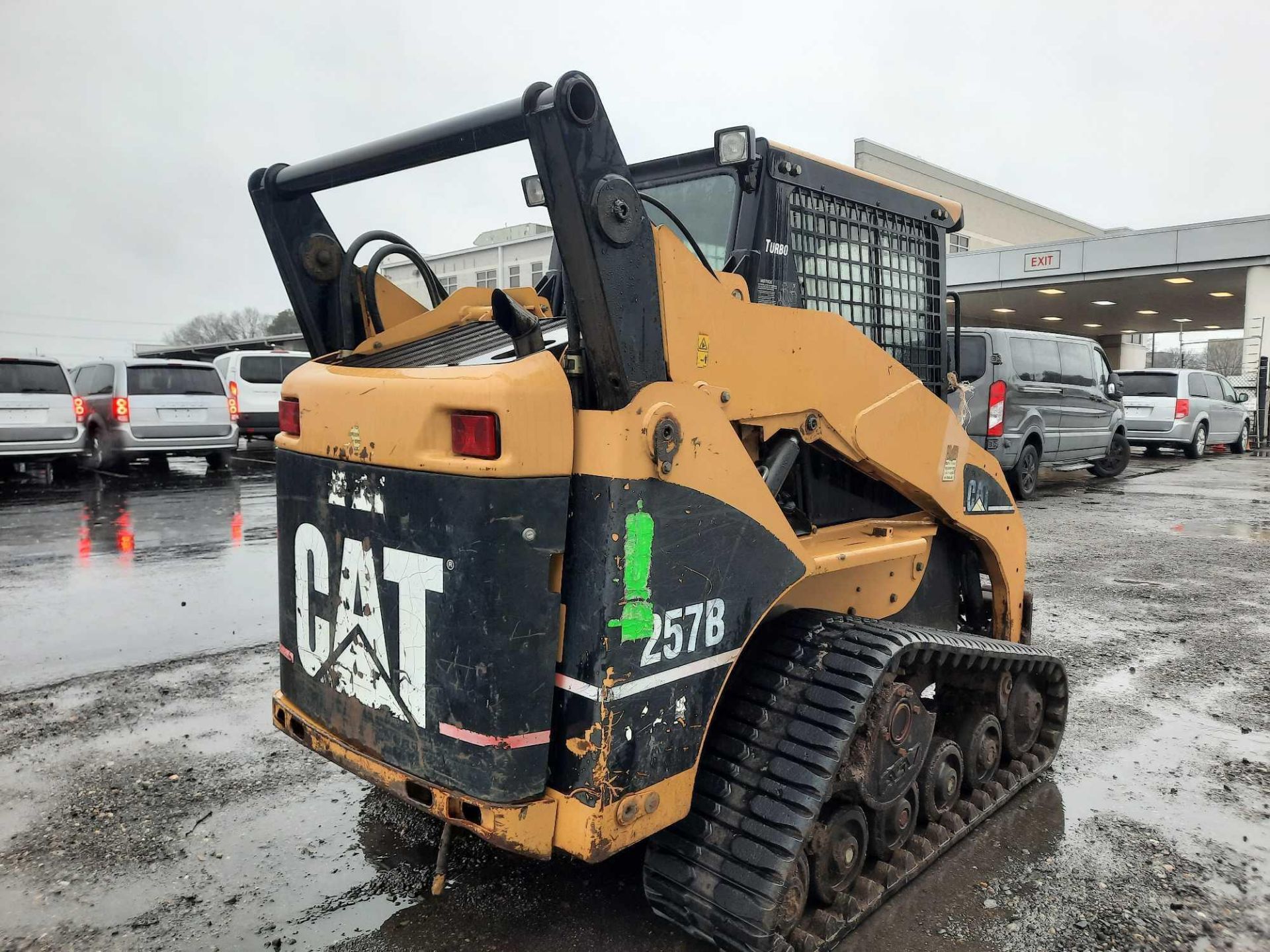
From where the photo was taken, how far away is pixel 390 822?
11.2 feet

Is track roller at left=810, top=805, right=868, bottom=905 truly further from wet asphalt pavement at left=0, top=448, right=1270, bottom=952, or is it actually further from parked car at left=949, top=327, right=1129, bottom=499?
parked car at left=949, top=327, right=1129, bottom=499

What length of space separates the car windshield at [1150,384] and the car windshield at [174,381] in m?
16.3

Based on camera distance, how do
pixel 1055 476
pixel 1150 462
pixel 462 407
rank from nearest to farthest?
pixel 462 407
pixel 1055 476
pixel 1150 462

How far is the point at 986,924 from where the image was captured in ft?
9.14

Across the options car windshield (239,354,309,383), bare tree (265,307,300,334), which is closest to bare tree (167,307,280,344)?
bare tree (265,307,300,334)

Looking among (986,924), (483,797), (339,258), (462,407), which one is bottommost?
(986,924)

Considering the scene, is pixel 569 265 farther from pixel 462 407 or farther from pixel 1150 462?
pixel 1150 462

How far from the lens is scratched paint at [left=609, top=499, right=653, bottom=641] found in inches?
87.4

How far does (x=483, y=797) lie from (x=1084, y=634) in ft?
16.2

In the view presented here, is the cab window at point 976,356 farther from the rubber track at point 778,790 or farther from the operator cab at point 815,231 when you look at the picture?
the rubber track at point 778,790

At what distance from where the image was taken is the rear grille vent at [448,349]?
2.62 meters

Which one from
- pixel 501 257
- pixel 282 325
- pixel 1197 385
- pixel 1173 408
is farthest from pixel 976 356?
pixel 282 325

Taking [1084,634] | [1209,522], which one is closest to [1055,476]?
[1209,522]

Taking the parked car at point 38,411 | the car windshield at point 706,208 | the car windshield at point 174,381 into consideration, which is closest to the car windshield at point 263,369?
the car windshield at point 174,381
